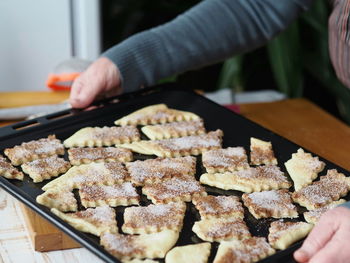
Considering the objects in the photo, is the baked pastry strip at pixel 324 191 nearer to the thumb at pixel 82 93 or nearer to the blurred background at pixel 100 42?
the thumb at pixel 82 93

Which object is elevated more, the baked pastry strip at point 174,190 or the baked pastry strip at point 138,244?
the baked pastry strip at point 138,244

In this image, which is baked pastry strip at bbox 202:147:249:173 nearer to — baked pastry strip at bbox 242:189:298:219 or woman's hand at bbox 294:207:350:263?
baked pastry strip at bbox 242:189:298:219

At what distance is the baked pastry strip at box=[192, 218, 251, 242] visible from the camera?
3.43 feet

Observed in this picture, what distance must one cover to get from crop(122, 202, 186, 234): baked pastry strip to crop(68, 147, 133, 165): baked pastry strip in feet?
0.73

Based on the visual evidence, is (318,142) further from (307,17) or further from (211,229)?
(307,17)

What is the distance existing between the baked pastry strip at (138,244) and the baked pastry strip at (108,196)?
12 cm

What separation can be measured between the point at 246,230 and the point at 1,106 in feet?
3.30

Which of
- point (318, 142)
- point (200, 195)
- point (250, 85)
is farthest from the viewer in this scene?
point (250, 85)

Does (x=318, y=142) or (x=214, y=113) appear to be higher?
(x=214, y=113)

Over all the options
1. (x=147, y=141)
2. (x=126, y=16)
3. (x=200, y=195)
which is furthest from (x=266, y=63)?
(x=200, y=195)

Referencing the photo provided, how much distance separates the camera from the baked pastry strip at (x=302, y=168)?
4.10 feet

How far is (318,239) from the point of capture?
37.4 inches

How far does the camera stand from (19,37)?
2586 millimetres

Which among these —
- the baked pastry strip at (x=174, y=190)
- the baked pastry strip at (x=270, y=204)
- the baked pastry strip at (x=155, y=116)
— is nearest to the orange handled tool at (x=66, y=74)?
the baked pastry strip at (x=155, y=116)
